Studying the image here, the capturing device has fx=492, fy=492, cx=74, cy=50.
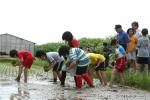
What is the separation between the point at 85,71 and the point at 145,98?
2626 millimetres

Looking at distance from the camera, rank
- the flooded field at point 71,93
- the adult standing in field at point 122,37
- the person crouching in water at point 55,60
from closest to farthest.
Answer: the flooded field at point 71,93 → the person crouching in water at point 55,60 → the adult standing in field at point 122,37

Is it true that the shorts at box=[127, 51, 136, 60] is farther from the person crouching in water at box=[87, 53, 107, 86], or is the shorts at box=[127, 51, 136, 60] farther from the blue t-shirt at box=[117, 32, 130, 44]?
the person crouching in water at box=[87, 53, 107, 86]

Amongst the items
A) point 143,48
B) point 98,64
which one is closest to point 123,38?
point 143,48

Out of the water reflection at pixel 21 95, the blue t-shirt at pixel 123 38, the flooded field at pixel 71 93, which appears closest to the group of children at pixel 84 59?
the blue t-shirt at pixel 123 38

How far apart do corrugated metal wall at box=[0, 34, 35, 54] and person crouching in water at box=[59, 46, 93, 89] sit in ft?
111

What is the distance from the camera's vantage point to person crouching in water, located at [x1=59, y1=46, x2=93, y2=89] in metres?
13.6

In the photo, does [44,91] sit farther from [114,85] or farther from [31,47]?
[31,47]

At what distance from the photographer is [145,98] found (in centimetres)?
1197

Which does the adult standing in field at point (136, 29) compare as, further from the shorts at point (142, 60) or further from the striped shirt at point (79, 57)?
the striped shirt at point (79, 57)

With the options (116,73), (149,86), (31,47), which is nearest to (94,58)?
(116,73)

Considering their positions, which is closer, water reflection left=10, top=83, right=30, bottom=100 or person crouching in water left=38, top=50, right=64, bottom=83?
water reflection left=10, top=83, right=30, bottom=100

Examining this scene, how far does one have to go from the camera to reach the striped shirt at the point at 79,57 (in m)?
13.7

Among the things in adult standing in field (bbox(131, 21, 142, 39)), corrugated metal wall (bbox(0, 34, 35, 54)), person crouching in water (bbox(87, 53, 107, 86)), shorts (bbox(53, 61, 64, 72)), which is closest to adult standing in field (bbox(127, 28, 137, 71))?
adult standing in field (bbox(131, 21, 142, 39))

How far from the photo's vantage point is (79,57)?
1386 cm
